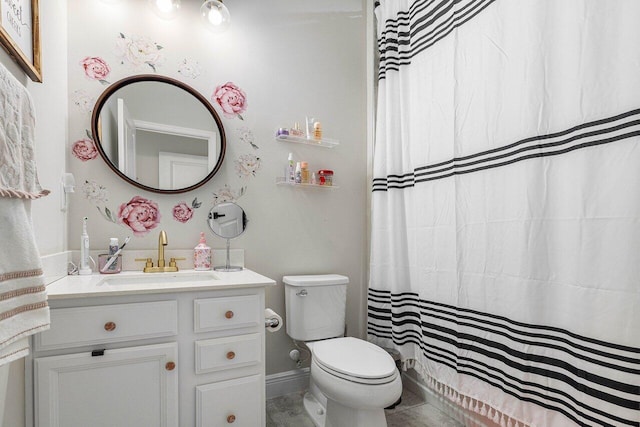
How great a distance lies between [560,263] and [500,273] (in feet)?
0.77

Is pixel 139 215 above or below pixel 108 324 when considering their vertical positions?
above

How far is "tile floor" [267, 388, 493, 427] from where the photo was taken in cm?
166

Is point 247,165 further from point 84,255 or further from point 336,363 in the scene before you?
point 336,363

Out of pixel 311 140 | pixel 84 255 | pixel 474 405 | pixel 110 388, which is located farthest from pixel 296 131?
pixel 474 405

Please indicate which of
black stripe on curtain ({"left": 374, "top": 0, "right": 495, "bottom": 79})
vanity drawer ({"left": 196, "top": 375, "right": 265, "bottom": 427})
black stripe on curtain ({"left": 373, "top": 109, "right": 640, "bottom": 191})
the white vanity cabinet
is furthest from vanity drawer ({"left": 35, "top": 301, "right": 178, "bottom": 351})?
black stripe on curtain ({"left": 374, "top": 0, "right": 495, "bottom": 79})

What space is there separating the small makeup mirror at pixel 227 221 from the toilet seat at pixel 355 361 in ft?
2.09

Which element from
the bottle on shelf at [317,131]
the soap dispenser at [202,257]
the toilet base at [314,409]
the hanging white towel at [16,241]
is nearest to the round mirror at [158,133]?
the soap dispenser at [202,257]

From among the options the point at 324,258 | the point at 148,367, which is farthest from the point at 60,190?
the point at 324,258

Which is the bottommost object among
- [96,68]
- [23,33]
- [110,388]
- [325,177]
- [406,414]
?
[406,414]

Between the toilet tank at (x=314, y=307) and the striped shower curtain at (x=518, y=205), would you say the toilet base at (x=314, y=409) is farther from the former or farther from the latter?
the striped shower curtain at (x=518, y=205)

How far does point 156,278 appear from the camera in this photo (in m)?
1.48

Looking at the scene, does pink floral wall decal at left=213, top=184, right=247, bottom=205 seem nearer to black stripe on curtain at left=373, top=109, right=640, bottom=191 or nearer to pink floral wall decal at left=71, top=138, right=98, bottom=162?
pink floral wall decal at left=71, top=138, right=98, bottom=162

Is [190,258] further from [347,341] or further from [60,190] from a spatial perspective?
[347,341]

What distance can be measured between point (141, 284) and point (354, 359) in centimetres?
97
